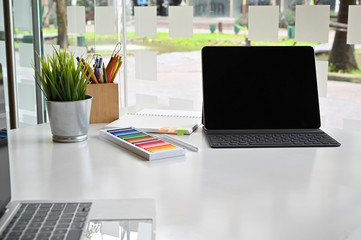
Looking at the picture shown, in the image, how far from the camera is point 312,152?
4.49 ft

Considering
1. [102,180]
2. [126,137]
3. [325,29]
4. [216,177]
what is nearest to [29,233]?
[102,180]

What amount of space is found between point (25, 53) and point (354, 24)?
1950 millimetres

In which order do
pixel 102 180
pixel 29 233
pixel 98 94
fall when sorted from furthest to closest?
pixel 98 94
pixel 102 180
pixel 29 233

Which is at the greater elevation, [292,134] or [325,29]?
[325,29]

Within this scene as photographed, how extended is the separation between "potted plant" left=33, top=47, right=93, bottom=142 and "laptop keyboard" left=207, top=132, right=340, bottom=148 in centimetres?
38

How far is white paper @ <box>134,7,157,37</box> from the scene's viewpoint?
10.3 feet

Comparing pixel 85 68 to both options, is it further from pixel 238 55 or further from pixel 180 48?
pixel 180 48

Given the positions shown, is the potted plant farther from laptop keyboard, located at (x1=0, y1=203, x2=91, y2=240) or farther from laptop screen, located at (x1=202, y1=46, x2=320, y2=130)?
laptop keyboard, located at (x1=0, y1=203, x2=91, y2=240)

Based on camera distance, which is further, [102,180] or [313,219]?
[102,180]

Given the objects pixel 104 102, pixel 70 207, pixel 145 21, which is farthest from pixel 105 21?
pixel 70 207

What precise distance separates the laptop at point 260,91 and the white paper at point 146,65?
160cm

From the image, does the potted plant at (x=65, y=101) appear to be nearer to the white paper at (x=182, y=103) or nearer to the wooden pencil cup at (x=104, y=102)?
the wooden pencil cup at (x=104, y=102)

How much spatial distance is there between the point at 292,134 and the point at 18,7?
2186 millimetres

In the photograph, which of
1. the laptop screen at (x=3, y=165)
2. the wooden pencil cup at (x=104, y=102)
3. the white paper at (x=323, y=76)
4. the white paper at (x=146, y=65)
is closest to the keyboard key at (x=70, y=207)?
the laptop screen at (x=3, y=165)
